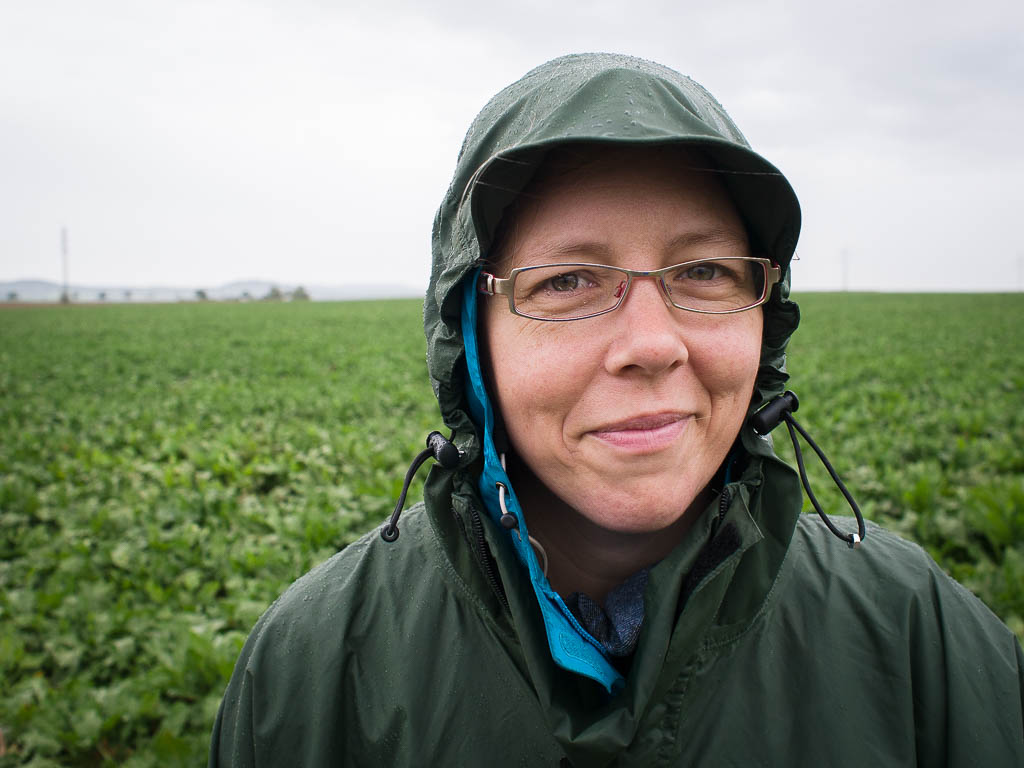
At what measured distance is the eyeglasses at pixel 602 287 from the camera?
51.3 inches

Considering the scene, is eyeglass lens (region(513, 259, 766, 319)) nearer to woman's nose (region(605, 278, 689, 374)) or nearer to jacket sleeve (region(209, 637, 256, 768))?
woman's nose (region(605, 278, 689, 374))

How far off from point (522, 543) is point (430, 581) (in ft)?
0.87

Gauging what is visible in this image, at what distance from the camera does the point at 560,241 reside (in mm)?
1306

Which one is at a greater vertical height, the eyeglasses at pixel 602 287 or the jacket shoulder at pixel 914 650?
the eyeglasses at pixel 602 287

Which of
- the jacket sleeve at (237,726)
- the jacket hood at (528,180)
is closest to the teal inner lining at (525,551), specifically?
the jacket hood at (528,180)

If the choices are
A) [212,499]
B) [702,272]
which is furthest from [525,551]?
[212,499]

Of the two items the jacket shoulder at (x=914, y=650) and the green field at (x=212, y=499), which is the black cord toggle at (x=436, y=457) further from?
the green field at (x=212, y=499)

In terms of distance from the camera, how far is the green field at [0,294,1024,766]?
141 inches

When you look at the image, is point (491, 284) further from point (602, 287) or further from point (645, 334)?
point (645, 334)

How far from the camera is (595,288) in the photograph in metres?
1.33

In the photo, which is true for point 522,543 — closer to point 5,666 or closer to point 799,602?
point 799,602

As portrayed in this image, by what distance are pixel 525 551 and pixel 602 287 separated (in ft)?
2.01

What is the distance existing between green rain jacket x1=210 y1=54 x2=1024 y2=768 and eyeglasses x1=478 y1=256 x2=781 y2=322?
0.12 m

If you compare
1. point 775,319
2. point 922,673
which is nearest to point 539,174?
point 775,319
